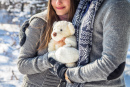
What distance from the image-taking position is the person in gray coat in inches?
38.0

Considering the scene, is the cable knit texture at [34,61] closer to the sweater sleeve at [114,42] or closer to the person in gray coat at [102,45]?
the person in gray coat at [102,45]

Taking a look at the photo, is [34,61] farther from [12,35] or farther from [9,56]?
[12,35]

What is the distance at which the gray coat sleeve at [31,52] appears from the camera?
1.43 meters

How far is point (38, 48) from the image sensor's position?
148 cm

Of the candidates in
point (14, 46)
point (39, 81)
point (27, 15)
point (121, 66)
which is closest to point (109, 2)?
point (121, 66)

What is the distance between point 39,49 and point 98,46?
570 mm

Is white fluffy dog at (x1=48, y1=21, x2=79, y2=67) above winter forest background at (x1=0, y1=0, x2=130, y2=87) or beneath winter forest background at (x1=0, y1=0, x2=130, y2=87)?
above

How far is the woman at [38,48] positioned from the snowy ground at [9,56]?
54.8 inches

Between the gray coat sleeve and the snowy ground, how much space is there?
1.43 metres

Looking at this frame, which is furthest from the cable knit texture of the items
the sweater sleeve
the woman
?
the sweater sleeve

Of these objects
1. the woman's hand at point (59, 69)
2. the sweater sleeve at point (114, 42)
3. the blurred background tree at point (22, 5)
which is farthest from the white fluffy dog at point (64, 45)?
the blurred background tree at point (22, 5)

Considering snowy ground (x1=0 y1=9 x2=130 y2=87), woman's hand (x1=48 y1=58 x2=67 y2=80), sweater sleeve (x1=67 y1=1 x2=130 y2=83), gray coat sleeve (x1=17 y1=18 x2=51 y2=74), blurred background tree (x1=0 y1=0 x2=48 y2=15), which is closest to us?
sweater sleeve (x1=67 y1=1 x2=130 y2=83)

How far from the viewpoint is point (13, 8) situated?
757 cm

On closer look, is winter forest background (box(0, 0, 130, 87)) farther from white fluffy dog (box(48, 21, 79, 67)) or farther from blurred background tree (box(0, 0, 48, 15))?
white fluffy dog (box(48, 21, 79, 67))
